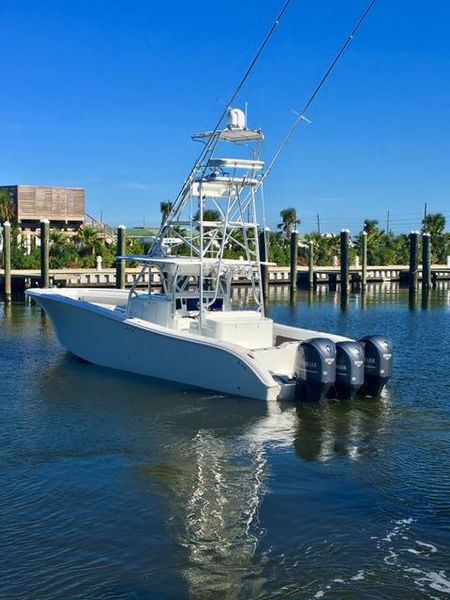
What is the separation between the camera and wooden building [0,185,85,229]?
2753 inches

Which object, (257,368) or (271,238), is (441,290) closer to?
(271,238)

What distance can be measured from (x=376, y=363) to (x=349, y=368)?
88 cm

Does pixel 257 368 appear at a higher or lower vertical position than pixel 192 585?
higher

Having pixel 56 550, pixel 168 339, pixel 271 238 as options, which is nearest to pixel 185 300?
pixel 168 339

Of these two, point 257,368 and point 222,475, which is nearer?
point 222,475

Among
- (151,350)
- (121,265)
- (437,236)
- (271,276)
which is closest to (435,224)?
(437,236)

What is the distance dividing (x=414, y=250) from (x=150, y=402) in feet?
128

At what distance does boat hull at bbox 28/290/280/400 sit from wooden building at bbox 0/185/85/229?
49094 mm

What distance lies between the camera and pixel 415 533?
9.55 metres

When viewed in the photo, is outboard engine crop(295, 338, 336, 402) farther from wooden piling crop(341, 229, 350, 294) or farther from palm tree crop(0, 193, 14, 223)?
palm tree crop(0, 193, 14, 223)

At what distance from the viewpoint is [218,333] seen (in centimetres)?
1759

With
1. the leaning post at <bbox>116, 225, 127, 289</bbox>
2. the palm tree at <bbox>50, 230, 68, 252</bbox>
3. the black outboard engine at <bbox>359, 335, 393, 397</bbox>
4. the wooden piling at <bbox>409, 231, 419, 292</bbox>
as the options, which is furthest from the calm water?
the palm tree at <bbox>50, 230, 68, 252</bbox>

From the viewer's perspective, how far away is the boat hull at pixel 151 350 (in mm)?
16172

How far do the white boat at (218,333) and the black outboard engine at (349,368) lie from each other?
20mm
